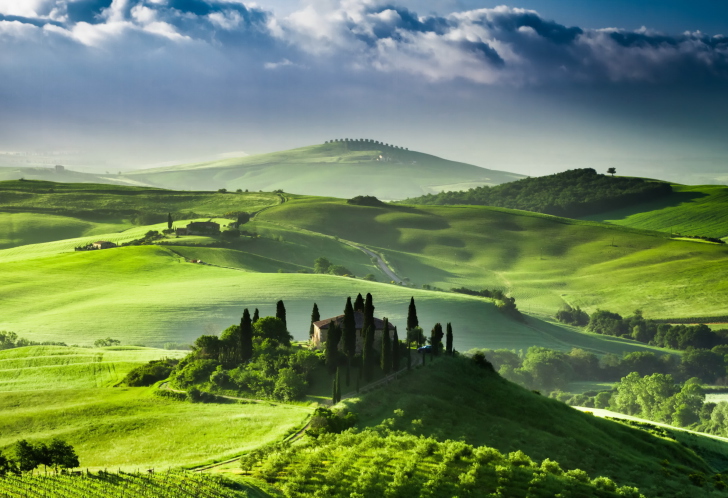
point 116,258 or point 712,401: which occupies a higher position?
point 116,258

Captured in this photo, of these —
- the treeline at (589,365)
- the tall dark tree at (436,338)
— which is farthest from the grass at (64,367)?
the treeline at (589,365)

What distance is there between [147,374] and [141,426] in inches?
703

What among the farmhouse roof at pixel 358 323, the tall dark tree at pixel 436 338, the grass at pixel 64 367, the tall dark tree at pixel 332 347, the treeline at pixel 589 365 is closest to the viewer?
the tall dark tree at pixel 332 347

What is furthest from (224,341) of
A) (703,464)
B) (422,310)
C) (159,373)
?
(422,310)

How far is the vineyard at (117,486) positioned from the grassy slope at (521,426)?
1923 centimetres

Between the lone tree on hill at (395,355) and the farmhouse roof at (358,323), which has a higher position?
the farmhouse roof at (358,323)

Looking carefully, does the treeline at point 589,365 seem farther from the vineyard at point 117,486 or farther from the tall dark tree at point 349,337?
the vineyard at point 117,486

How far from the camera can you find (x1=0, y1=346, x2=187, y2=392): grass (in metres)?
78.2

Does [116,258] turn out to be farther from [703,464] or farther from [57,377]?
[703,464]

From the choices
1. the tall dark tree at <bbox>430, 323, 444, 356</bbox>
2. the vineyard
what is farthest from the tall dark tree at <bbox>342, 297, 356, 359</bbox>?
the vineyard

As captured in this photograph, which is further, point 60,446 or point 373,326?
point 373,326

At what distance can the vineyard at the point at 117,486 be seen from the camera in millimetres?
42375

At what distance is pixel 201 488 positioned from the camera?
43844 millimetres

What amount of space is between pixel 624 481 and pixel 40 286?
13100 centimetres
